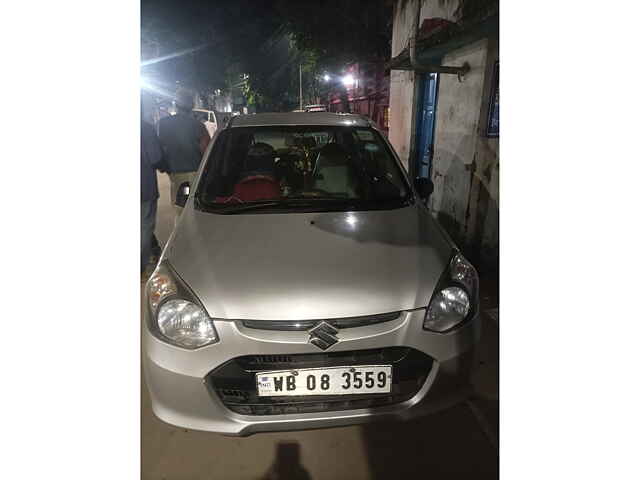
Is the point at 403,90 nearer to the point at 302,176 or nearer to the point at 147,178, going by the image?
the point at 147,178

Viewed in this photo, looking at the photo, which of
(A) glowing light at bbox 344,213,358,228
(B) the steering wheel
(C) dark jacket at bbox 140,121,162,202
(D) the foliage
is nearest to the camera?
(A) glowing light at bbox 344,213,358,228

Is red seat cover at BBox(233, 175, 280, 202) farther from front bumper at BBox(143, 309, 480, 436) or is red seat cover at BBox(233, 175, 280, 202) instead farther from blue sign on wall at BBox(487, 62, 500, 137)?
blue sign on wall at BBox(487, 62, 500, 137)

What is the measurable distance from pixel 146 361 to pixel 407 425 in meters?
1.31

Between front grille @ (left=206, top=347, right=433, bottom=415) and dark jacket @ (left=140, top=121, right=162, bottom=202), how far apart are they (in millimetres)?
2689

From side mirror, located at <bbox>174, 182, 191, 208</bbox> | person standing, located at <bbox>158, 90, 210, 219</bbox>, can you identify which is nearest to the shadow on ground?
side mirror, located at <bbox>174, 182, 191, 208</bbox>

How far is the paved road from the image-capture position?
6.17ft

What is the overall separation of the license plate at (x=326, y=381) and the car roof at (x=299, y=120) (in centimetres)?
190

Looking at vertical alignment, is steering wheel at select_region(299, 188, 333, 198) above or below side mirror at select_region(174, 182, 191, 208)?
above

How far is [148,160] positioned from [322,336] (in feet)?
9.60

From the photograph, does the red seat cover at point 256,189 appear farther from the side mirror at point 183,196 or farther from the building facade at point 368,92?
the building facade at point 368,92

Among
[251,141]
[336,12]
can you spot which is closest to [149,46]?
[336,12]

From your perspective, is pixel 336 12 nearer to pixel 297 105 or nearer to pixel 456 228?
pixel 456 228

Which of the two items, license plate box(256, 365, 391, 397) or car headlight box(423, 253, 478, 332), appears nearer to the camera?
license plate box(256, 365, 391, 397)

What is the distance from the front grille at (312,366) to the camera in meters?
1.65
